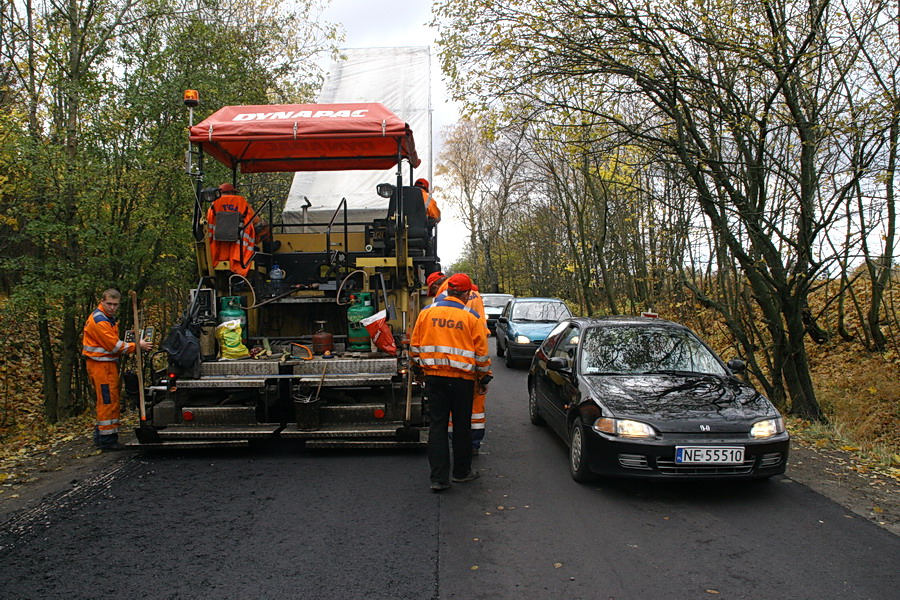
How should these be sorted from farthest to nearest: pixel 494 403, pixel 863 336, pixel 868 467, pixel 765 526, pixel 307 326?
pixel 863 336, pixel 494 403, pixel 307 326, pixel 868 467, pixel 765 526

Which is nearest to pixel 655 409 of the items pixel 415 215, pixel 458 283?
pixel 458 283

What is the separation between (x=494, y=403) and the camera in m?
10.4

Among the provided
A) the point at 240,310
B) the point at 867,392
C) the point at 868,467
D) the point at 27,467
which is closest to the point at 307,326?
the point at 240,310

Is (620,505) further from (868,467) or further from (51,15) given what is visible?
(51,15)

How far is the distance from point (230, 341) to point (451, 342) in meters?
2.83

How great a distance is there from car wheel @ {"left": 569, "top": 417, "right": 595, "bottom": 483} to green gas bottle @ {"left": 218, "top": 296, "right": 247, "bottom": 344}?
3.91 metres

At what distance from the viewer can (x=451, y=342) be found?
227 inches

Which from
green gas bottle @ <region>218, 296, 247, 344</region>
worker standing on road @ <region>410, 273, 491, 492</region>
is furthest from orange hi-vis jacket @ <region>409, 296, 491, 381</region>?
green gas bottle @ <region>218, 296, 247, 344</region>

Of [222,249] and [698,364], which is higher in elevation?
[222,249]

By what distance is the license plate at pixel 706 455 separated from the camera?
522 cm

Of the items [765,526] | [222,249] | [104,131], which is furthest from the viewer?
[104,131]

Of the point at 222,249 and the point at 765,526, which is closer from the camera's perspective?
the point at 765,526

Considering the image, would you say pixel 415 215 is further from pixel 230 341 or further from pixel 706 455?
pixel 706 455

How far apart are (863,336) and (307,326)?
11383mm
